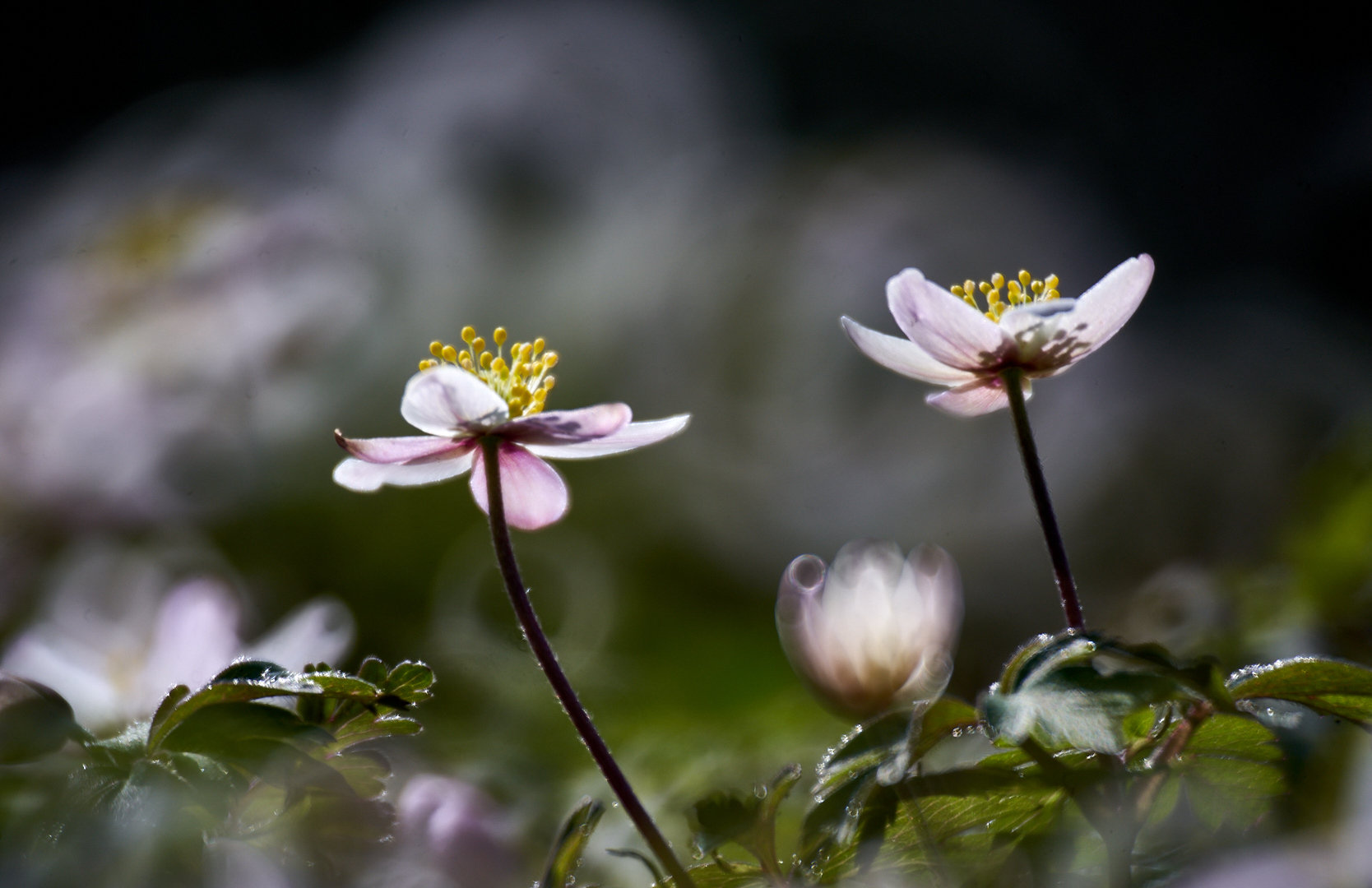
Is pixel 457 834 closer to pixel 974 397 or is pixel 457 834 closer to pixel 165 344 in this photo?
pixel 974 397

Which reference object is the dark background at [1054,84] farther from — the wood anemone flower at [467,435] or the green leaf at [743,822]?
the green leaf at [743,822]

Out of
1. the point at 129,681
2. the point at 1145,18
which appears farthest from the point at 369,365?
the point at 1145,18

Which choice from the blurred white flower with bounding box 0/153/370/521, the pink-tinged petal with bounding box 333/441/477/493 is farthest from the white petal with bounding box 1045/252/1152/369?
the blurred white flower with bounding box 0/153/370/521

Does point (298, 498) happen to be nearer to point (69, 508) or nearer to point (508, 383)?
point (69, 508)

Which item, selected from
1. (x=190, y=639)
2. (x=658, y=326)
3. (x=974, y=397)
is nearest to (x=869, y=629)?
(x=974, y=397)

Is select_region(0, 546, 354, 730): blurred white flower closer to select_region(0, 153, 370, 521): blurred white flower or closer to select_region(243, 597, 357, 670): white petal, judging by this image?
select_region(243, 597, 357, 670): white petal

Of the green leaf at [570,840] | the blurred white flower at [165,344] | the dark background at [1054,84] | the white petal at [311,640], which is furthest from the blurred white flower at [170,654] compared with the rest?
the dark background at [1054,84]
